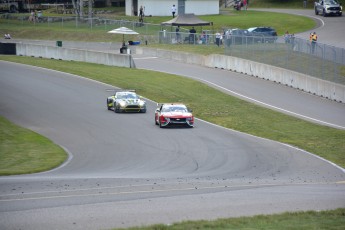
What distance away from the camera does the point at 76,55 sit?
223 feet

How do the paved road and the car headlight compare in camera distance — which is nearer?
the paved road

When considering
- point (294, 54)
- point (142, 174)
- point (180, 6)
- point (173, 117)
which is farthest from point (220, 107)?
point (180, 6)

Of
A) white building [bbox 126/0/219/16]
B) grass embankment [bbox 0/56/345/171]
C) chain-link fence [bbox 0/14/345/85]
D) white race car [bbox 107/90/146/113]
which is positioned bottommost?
grass embankment [bbox 0/56/345/171]

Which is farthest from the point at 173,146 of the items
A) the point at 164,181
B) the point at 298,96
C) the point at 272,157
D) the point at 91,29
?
the point at 91,29

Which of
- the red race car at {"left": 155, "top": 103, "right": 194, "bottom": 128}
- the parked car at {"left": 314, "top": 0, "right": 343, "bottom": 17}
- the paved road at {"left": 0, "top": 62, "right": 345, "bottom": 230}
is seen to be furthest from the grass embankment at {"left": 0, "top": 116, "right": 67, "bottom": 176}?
the parked car at {"left": 314, "top": 0, "right": 343, "bottom": 17}

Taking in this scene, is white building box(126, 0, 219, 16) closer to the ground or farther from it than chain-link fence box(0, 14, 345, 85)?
farther from it

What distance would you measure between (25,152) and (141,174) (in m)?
6.64

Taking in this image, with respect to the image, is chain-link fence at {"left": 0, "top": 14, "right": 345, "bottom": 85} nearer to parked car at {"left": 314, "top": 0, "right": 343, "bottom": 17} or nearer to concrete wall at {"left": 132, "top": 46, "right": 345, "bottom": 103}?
concrete wall at {"left": 132, "top": 46, "right": 345, "bottom": 103}

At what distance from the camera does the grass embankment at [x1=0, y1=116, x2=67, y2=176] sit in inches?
1106

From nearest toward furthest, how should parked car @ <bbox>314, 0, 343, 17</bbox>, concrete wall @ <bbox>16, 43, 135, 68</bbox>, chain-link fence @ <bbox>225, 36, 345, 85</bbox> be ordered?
chain-link fence @ <bbox>225, 36, 345, 85</bbox>, concrete wall @ <bbox>16, 43, 135, 68</bbox>, parked car @ <bbox>314, 0, 343, 17</bbox>

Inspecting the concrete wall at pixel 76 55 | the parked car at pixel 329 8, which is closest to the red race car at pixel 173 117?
the concrete wall at pixel 76 55

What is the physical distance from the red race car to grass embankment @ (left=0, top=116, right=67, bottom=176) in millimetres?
5857

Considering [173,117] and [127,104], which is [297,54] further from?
[173,117]

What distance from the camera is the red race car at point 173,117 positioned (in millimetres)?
38250
